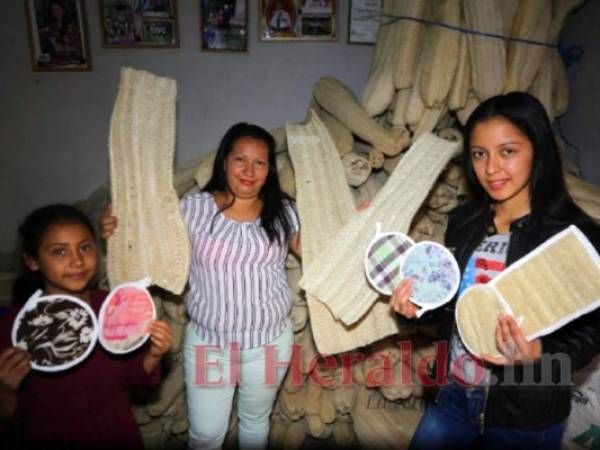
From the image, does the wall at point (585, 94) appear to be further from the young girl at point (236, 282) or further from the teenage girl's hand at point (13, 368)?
the teenage girl's hand at point (13, 368)

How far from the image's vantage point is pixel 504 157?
3.92 ft

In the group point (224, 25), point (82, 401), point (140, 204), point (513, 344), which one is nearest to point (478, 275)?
point (513, 344)

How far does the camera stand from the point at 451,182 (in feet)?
5.87

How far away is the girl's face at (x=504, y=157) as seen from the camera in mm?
1190

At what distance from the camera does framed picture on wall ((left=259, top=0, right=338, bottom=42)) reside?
2770mm

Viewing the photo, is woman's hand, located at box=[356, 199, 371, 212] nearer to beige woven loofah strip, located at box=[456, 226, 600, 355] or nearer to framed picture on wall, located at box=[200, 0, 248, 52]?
beige woven loofah strip, located at box=[456, 226, 600, 355]

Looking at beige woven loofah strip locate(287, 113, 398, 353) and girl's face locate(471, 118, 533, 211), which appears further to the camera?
beige woven loofah strip locate(287, 113, 398, 353)

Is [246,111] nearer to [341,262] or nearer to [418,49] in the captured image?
[418,49]

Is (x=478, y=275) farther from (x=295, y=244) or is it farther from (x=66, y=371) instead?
(x=66, y=371)

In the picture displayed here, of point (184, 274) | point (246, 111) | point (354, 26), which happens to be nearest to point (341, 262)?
point (184, 274)

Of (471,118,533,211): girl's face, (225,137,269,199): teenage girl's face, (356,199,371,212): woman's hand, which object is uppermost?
(471,118,533,211): girl's face

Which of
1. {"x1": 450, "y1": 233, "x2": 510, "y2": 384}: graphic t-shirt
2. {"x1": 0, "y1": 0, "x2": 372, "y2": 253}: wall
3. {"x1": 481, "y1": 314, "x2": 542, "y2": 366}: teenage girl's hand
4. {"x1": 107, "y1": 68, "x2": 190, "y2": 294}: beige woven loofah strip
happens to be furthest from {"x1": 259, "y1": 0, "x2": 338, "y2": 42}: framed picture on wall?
{"x1": 481, "y1": 314, "x2": 542, "y2": 366}: teenage girl's hand

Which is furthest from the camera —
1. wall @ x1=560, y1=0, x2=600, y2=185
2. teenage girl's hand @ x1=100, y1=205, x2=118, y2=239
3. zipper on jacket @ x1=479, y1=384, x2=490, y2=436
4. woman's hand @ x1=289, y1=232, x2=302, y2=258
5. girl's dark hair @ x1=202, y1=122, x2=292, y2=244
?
wall @ x1=560, y1=0, x2=600, y2=185

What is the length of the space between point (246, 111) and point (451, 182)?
5.70 ft
